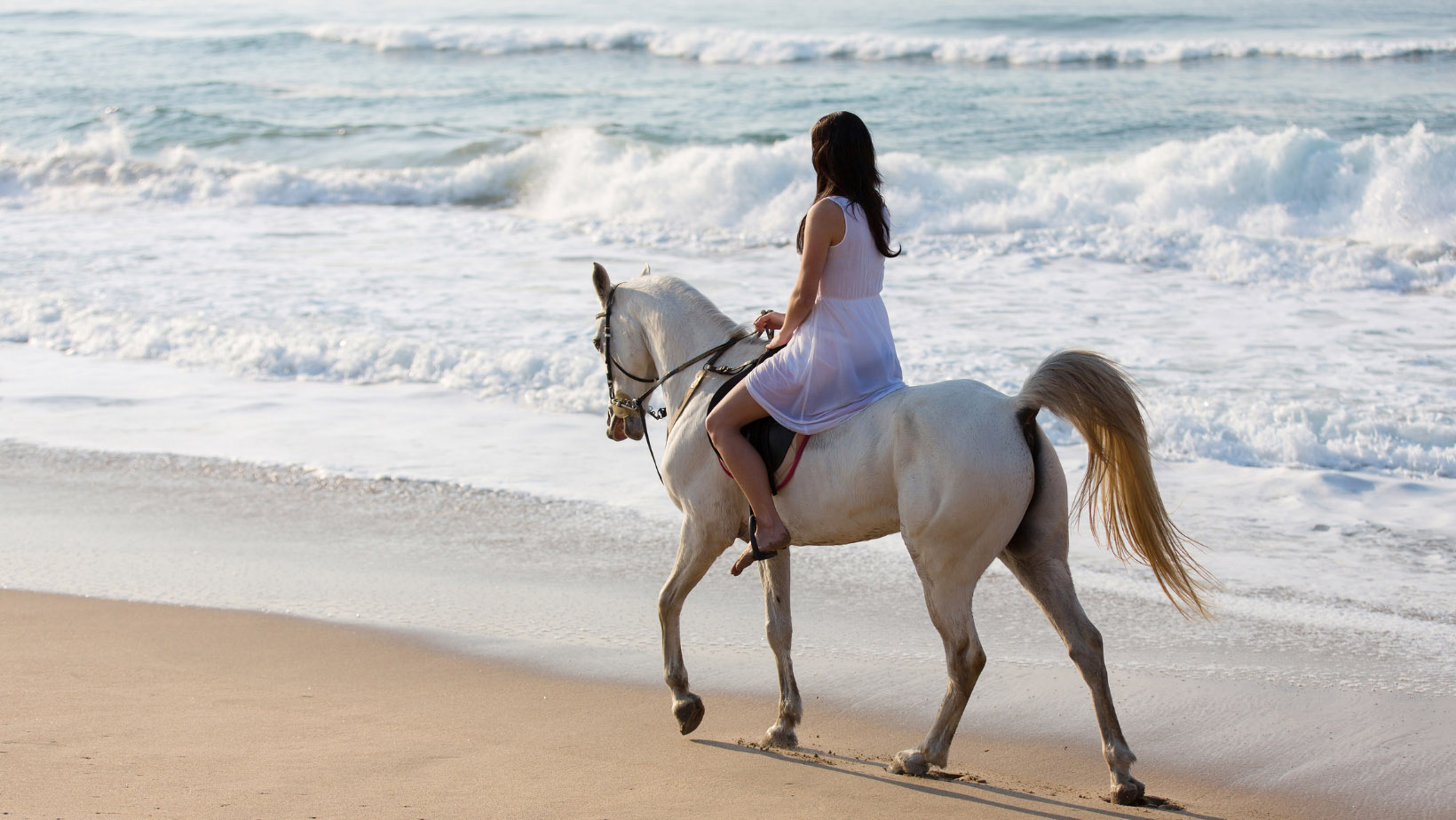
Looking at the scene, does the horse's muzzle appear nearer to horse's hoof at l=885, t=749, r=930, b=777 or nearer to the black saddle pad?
the black saddle pad

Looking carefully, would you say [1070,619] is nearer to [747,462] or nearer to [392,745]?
[747,462]

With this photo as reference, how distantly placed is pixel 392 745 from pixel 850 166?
2.47 m

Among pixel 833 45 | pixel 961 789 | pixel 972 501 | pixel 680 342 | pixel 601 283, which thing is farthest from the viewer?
pixel 833 45

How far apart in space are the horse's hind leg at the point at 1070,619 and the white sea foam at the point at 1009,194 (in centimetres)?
1034

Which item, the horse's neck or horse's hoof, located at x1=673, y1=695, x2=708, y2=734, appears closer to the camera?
horse's hoof, located at x1=673, y1=695, x2=708, y2=734

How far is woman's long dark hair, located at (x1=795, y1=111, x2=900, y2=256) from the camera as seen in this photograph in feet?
13.1

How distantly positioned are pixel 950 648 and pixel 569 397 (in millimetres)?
5995

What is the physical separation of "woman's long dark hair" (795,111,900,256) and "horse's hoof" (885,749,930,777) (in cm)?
165

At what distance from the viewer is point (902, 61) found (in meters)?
33.4

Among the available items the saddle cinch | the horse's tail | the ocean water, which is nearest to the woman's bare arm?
the saddle cinch

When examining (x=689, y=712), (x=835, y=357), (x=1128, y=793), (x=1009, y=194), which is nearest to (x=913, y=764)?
(x=1128, y=793)

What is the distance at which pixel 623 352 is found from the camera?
4.98 meters

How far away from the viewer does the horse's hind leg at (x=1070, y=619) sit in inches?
154

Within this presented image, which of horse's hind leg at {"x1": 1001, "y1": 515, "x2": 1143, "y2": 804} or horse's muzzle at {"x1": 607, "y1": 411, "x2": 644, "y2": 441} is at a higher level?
horse's muzzle at {"x1": 607, "y1": 411, "x2": 644, "y2": 441}
